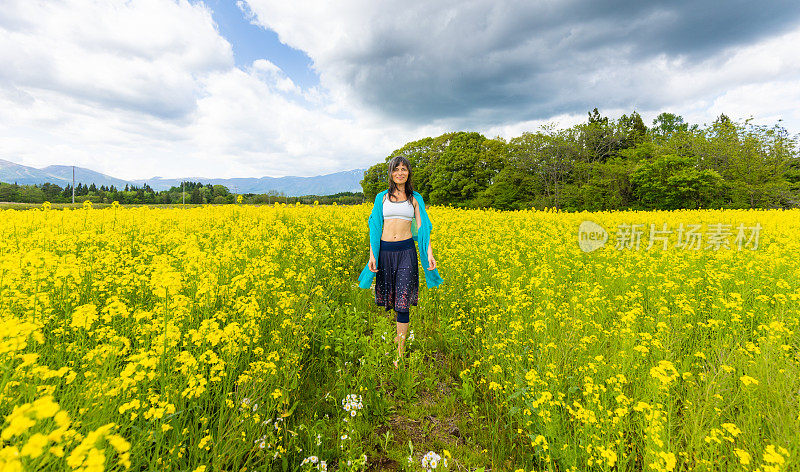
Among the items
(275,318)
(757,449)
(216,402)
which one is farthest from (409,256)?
(757,449)

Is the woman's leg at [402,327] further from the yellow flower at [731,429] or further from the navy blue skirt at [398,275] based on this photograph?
the yellow flower at [731,429]

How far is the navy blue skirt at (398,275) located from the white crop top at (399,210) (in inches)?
12.3

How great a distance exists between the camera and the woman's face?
153 inches

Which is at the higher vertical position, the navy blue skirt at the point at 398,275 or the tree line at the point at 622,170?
the tree line at the point at 622,170

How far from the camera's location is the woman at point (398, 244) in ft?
12.7

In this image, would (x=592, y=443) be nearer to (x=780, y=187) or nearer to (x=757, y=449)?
(x=757, y=449)

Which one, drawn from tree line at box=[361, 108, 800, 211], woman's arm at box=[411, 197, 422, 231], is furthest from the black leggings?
tree line at box=[361, 108, 800, 211]

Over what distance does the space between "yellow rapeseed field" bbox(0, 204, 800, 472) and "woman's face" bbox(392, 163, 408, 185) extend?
6.00 feet

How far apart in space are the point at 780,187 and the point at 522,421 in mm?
36454

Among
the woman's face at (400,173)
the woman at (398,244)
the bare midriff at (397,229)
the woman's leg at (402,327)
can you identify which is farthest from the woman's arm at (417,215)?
the woman's leg at (402,327)

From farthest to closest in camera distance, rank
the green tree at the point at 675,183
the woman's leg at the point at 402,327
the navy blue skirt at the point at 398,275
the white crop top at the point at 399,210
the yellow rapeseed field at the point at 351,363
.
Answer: the green tree at the point at 675,183, the white crop top at the point at 399,210, the navy blue skirt at the point at 398,275, the woman's leg at the point at 402,327, the yellow rapeseed field at the point at 351,363

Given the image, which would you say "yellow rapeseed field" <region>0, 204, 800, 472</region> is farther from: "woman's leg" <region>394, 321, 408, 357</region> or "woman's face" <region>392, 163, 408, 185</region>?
"woman's face" <region>392, 163, 408, 185</region>

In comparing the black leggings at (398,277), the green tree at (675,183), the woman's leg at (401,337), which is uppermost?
the green tree at (675,183)

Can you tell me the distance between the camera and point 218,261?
13.3 feet
